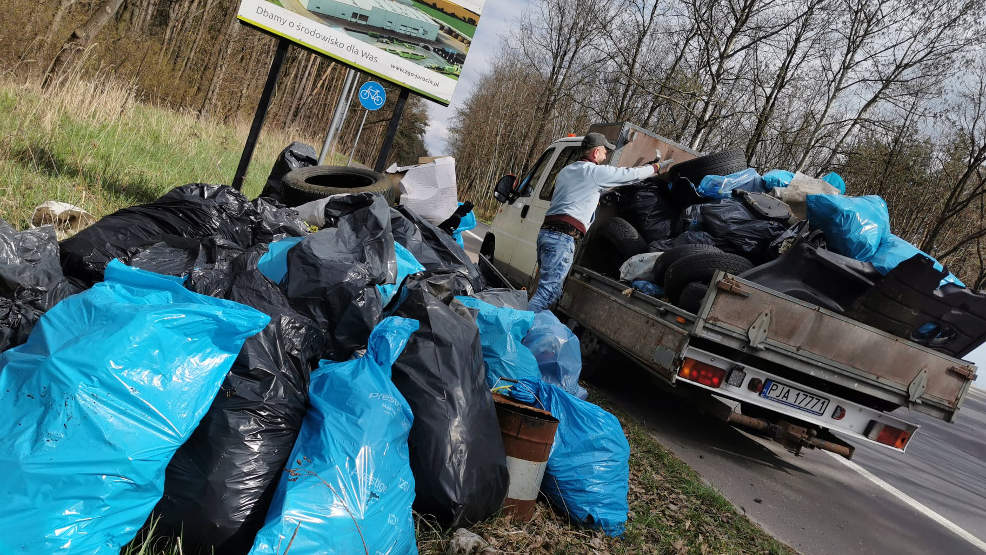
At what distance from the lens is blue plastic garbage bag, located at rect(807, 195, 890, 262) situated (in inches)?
170

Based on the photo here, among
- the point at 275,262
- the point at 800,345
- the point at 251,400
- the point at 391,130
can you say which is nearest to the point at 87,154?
the point at 391,130

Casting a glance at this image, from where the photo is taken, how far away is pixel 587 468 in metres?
2.75

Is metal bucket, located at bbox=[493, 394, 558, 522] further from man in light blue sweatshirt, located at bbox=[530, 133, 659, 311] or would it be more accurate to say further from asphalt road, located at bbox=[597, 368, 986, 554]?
man in light blue sweatshirt, located at bbox=[530, 133, 659, 311]

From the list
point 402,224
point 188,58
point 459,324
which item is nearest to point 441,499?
point 459,324

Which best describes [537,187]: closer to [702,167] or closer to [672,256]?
[702,167]

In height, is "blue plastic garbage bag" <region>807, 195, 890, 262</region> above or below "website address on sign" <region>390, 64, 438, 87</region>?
below

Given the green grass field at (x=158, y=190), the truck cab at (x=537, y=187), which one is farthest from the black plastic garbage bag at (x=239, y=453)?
the truck cab at (x=537, y=187)

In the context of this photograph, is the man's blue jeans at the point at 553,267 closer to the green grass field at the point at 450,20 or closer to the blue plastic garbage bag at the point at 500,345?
the blue plastic garbage bag at the point at 500,345

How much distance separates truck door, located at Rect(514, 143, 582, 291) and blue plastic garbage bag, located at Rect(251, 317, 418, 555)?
4397mm

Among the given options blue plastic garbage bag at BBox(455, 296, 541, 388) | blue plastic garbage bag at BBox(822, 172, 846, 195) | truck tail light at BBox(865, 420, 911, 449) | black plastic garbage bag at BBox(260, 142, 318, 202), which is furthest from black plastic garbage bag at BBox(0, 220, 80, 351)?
blue plastic garbage bag at BBox(822, 172, 846, 195)

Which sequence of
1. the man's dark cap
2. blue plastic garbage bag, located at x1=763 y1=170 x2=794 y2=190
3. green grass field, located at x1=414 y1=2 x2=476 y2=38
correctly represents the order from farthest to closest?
green grass field, located at x1=414 y1=2 x2=476 y2=38 → blue plastic garbage bag, located at x1=763 y1=170 x2=794 y2=190 → the man's dark cap

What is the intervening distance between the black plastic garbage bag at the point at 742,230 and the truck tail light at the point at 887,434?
144 cm

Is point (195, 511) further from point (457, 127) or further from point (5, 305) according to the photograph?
point (457, 127)

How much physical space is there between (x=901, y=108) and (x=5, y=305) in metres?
21.9
